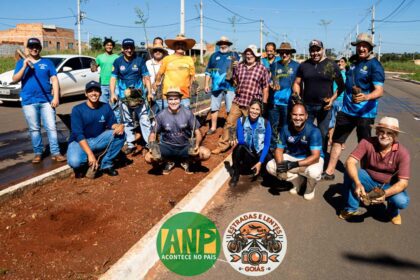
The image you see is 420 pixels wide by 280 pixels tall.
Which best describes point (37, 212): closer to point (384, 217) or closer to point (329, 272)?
point (329, 272)

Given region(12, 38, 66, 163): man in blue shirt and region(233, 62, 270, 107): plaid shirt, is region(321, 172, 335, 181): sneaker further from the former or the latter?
Answer: region(12, 38, 66, 163): man in blue shirt

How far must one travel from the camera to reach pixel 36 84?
572cm

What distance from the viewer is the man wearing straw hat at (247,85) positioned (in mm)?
6562

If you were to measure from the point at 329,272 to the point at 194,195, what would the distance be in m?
1.89

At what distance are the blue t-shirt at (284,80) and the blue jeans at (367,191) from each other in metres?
2.82

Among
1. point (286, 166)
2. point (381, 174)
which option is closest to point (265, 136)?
point (286, 166)

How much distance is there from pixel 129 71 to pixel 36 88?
1549mm

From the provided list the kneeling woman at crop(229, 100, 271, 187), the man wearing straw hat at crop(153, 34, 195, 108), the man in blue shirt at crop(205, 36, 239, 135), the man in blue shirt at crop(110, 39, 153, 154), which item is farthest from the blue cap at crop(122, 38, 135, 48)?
the kneeling woman at crop(229, 100, 271, 187)

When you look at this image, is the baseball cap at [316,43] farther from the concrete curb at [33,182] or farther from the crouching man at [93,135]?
the concrete curb at [33,182]

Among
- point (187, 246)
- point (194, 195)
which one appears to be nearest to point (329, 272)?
point (187, 246)

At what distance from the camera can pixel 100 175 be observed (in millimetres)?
5430

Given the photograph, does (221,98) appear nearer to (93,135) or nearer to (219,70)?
(219,70)

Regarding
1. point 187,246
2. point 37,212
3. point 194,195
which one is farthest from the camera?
point 194,195

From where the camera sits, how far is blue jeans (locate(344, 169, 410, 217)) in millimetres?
3972
